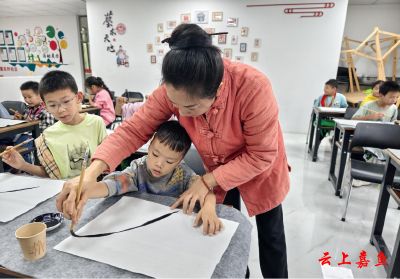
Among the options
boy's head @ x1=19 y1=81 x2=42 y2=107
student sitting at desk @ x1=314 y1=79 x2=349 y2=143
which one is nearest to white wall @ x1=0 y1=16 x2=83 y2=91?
boy's head @ x1=19 y1=81 x2=42 y2=107

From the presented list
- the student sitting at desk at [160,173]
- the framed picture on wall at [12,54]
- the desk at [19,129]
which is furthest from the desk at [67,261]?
the framed picture on wall at [12,54]

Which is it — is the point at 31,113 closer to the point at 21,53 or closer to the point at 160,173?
the point at 160,173

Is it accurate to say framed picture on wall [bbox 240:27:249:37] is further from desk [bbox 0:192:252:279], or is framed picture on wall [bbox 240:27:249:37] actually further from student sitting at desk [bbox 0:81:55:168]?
desk [bbox 0:192:252:279]

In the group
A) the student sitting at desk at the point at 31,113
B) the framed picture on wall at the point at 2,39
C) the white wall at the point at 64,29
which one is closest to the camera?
the student sitting at desk at the point at 31,113

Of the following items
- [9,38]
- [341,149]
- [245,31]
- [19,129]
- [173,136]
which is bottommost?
[341,149]

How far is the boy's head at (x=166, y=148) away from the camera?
0.93 m

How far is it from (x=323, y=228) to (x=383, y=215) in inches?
15.8

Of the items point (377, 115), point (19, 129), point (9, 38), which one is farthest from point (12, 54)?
point (377, 115)

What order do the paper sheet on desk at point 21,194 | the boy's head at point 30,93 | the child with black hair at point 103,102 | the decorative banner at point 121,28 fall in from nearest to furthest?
the paper sheet on desk at point 21,194 < the boy's head at point 30,93 < the child with black hair at point 103,102 < the decorative banner at point 121,28

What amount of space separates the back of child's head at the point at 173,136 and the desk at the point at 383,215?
122 cm

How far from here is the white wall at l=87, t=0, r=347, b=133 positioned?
14.7 feet

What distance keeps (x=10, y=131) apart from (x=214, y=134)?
174 cm

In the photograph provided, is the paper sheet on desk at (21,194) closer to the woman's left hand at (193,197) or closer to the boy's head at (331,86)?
the woman's left hand at (193,197)

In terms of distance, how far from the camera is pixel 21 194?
2.73 ft
